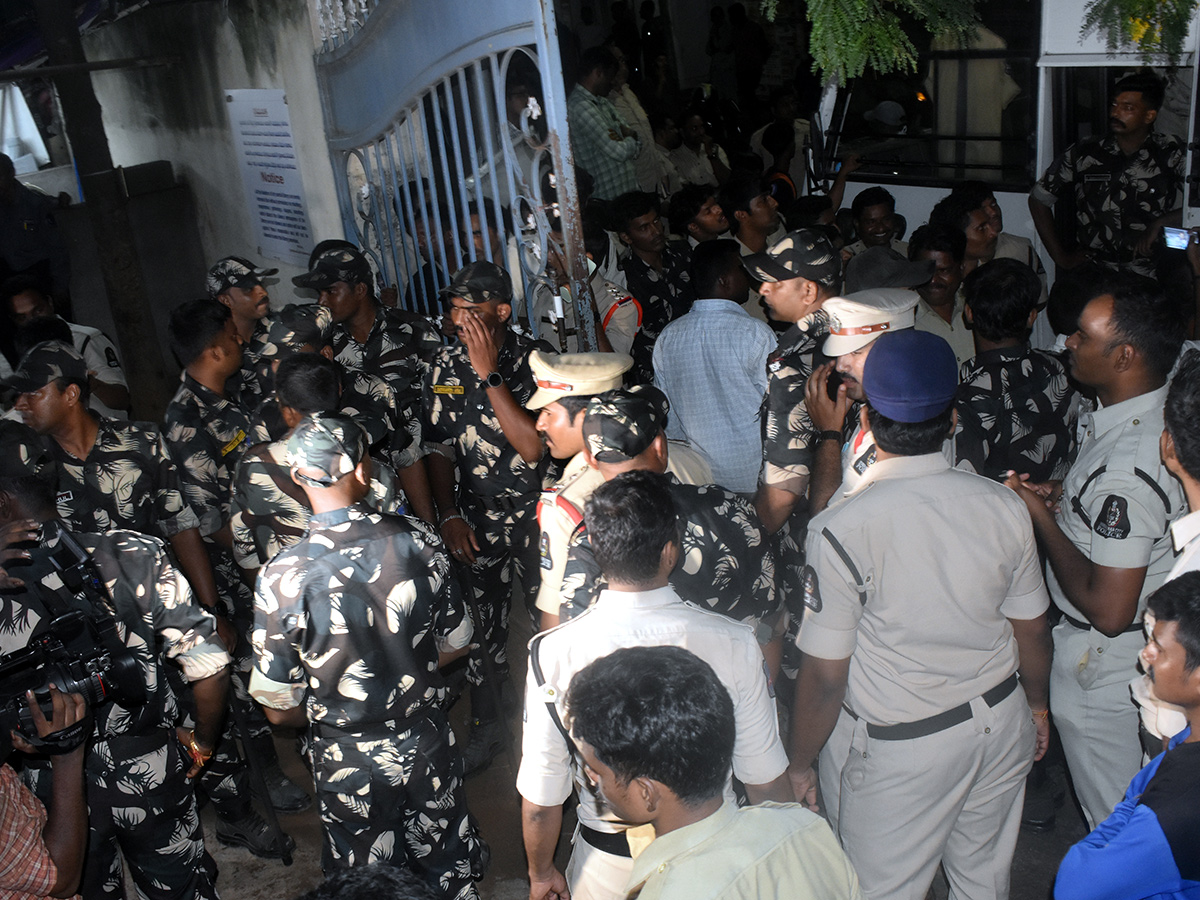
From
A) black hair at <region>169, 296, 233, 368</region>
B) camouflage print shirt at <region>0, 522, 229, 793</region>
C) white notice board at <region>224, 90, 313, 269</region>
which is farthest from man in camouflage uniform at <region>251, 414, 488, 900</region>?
white notice board at <region>224, 90, 313, 269</region>

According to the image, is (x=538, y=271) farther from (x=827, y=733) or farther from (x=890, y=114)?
(x=890, y=114)

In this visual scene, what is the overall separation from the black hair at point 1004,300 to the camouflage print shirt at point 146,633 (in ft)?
8.81

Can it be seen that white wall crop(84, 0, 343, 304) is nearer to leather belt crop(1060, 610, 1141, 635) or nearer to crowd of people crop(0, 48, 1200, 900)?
crowd of people crop(0, 48, 1200, 900)

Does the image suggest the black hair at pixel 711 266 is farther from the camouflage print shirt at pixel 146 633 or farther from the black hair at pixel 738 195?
the camouflage print shirt at pixel 146 633

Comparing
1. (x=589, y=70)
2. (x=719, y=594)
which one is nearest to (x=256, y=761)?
(x=719, y=594)

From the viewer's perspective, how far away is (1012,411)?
3.38m

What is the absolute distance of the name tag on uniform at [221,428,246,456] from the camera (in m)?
4.07

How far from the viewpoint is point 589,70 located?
274 inches

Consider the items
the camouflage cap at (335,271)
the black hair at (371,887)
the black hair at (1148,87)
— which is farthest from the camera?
the black hair at (1148,87)

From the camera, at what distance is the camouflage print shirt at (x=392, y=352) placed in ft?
15.3

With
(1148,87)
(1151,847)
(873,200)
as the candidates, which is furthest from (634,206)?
(1151,847)

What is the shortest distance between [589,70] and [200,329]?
3.93 metres

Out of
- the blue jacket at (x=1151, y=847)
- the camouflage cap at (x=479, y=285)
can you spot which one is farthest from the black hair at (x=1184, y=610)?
the camouflage cap at (x=479, y=285)

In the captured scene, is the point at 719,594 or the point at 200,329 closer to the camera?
the point at 719,594
